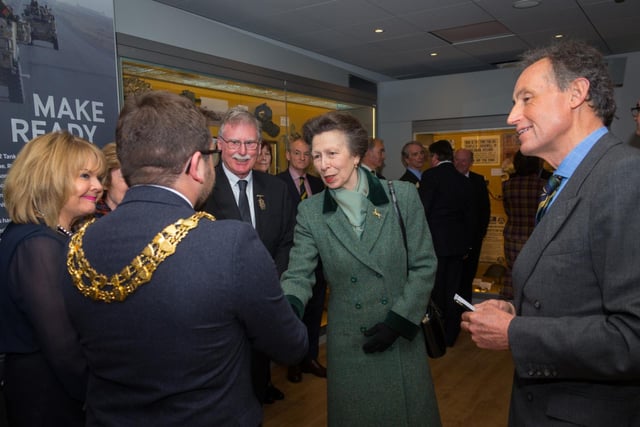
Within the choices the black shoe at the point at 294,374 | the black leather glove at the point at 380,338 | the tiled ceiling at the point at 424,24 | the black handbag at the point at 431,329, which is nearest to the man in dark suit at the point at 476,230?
the tiled ceiling at the point at 424,24

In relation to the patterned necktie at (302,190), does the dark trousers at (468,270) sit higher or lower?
lower

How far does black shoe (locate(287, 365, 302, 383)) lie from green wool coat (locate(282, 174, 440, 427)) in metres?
1.98

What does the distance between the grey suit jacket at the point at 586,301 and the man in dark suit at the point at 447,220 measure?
3378mm

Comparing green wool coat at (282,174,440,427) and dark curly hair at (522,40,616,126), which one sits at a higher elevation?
dark curly hair at (522,40,616,126)

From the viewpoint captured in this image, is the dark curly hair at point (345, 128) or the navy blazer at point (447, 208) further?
the navy blazer at point (447, 208)

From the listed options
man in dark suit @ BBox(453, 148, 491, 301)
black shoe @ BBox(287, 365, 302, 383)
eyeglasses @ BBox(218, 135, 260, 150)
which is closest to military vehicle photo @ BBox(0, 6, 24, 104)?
eyeglasses @ BBox(218, 135, 260, 150)

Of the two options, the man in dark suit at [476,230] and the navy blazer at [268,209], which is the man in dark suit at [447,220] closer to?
the man in dark suit at [476,230]

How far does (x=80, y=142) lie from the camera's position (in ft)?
5.95

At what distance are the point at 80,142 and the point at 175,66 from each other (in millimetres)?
2139

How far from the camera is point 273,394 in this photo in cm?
356

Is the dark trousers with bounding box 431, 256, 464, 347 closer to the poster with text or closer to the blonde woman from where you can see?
the poster with text

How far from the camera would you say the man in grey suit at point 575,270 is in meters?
1.03

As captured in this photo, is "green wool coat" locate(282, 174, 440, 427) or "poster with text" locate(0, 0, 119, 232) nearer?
"green wool coat" locate(282, 174, 440, 427)

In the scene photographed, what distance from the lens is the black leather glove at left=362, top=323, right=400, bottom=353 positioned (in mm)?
1856
